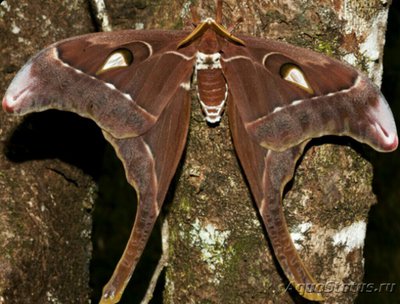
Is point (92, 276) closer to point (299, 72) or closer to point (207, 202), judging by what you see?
point (207, 202)

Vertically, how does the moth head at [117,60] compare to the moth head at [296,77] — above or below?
above

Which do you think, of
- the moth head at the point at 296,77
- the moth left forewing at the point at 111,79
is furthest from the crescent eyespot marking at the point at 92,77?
the moth head at the point at 296,77

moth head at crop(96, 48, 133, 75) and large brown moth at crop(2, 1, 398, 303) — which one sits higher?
moth head at crop(96, 48, 133, 75)

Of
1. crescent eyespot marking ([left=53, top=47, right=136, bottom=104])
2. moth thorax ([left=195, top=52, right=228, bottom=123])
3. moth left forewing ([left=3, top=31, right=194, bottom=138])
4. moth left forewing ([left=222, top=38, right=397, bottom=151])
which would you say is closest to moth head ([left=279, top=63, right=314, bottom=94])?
moth left forewing ([left=222, top=38, right=397, bottom=151])

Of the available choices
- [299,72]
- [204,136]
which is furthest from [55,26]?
[299,72]

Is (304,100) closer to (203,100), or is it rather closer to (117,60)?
(203,100)

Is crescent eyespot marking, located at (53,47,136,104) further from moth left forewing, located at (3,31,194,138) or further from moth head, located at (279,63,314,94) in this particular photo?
moth head, located at (279,63,314,94)

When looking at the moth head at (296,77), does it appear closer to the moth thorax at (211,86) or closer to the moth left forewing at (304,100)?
the moth left forewing at (304,100)
